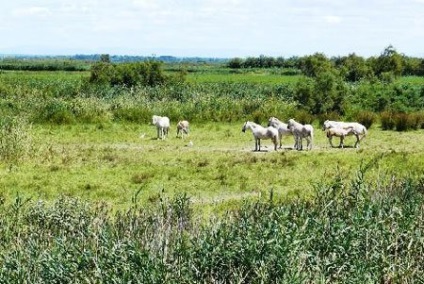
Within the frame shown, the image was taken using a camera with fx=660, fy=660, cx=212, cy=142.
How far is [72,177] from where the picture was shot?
17.8m

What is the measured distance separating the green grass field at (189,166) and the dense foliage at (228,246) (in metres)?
3.63

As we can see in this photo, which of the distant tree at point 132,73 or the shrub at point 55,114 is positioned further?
the distant tree at point 132,73

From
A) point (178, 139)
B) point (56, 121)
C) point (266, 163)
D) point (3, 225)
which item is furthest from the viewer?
point (56, 121)

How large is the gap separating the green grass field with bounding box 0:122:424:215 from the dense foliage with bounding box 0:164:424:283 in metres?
3.63

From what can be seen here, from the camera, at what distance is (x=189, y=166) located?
19875 millimetres

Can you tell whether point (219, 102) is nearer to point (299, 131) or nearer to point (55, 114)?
point (55, 114)

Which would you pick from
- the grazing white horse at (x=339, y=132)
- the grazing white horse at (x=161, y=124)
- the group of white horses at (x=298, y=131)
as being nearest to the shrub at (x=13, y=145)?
the grazing white horse at (x=161, y=124)

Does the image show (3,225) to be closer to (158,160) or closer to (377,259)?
(377,259)

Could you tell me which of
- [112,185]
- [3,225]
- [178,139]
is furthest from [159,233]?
[178,139]

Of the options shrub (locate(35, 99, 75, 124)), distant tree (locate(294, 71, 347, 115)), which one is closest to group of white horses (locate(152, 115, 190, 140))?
shrub (locate(35, 99, 75, 124))

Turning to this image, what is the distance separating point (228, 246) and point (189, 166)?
12580mm

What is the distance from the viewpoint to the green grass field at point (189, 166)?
52.2ft

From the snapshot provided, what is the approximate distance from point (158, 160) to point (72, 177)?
4168 mm

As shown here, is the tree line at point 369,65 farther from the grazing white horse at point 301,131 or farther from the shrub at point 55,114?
the grazing white horse at point 301,131
